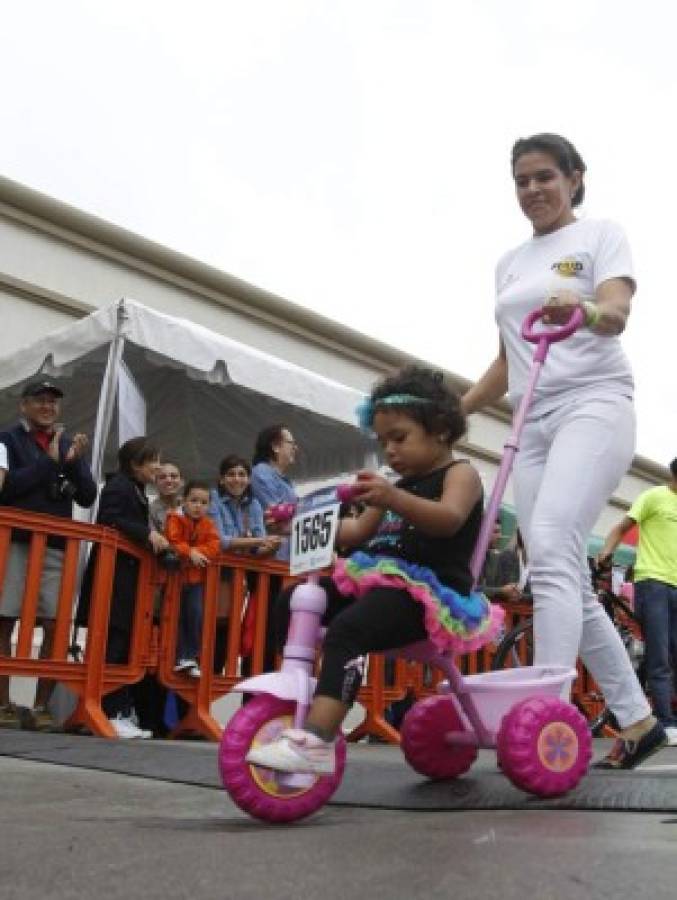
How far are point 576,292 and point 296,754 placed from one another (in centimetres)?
170

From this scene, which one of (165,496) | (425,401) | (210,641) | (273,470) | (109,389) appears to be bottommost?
(210,641)

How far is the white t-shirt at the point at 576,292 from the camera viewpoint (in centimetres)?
329

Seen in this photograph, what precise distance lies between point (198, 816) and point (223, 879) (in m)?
0.87

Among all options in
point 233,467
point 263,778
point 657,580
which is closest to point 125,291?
point 233,467

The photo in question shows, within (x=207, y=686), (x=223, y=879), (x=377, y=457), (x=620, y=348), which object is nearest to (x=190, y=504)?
(x=207, y=686)

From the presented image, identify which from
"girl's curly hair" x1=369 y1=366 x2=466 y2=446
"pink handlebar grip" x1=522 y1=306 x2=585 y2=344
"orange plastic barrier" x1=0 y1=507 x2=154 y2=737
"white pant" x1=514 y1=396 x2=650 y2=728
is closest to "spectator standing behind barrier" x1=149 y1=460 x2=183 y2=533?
"orange plastic barrier" x1=0 y1=507 x2=154 y2=737

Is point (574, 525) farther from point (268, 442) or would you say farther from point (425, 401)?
point (268, 442)

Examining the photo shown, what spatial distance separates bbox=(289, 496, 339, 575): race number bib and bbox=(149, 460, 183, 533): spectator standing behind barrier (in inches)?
138

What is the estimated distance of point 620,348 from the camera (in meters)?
3.36

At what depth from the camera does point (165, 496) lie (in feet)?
20.6

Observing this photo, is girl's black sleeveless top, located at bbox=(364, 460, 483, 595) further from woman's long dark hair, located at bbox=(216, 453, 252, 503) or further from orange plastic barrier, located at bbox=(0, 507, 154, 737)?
woman's long dark hair, located at bbox=(216, 453, 252, 503)

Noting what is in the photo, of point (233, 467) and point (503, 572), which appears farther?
point (503, 572)

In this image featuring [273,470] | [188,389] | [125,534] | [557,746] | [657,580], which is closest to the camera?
[557,746]

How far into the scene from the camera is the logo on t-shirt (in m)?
3.38
